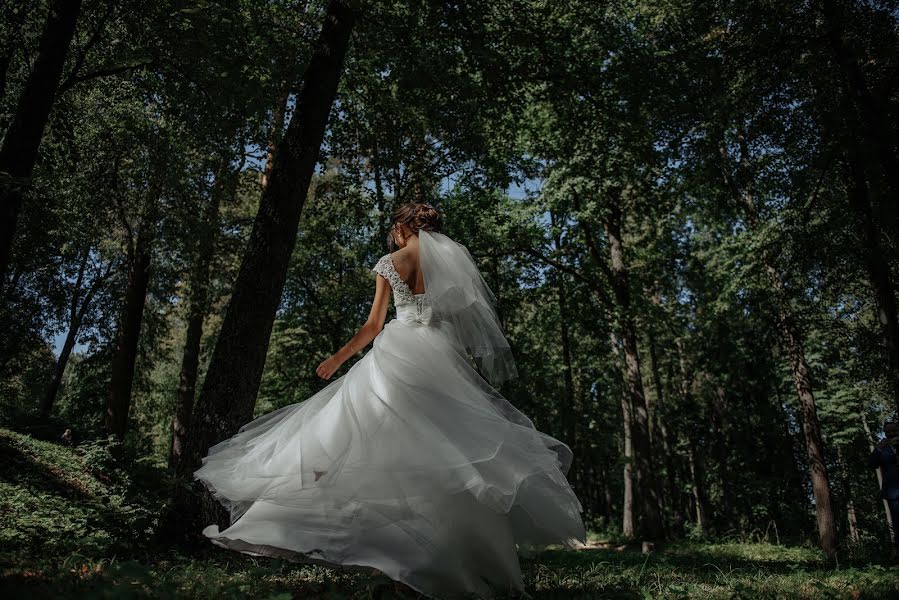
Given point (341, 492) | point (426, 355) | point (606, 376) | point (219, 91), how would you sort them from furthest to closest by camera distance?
point (606, 376), point (219, 91), point (426, 355), point (341, 492)

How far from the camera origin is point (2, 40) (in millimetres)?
8469

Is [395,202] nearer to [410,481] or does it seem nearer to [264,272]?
[264,272]

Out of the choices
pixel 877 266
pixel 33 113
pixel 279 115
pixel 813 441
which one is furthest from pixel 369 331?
pixel 813 441

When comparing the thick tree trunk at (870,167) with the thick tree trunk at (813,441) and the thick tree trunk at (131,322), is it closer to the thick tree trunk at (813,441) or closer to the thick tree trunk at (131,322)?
the thick tree trunk at (813,441)

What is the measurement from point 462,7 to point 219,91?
3753 mm

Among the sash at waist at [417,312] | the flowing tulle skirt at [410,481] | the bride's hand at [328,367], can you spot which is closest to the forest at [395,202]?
the flowing tulle skirt at [410,481]

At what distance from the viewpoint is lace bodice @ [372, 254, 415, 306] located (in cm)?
425

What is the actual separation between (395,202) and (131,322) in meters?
7.46

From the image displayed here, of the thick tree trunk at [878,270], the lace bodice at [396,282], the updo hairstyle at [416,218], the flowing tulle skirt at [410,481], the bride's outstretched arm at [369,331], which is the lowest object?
the flowing tulle skirt at [410,481]

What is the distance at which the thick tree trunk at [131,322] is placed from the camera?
1395cm

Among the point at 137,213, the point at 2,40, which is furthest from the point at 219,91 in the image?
the point at 137,213

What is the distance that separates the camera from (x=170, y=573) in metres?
3.39

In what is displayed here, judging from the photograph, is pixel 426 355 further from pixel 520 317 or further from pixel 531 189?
pixel 520 317

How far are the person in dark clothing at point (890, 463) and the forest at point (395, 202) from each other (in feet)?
2.87
